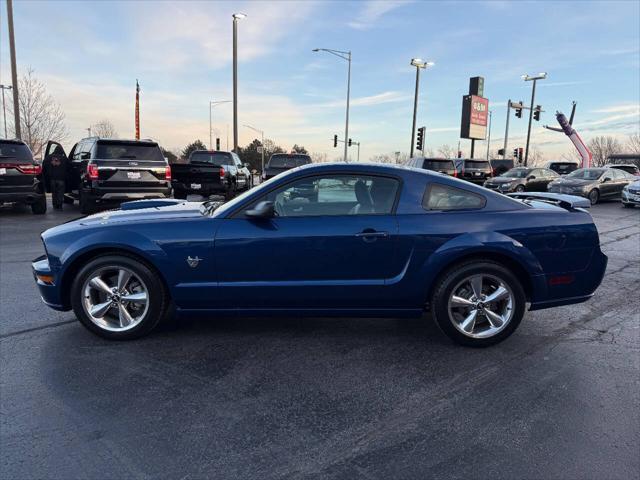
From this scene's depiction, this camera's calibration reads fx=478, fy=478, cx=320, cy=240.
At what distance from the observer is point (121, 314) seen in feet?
12.9

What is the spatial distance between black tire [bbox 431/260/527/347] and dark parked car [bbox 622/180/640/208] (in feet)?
53.6

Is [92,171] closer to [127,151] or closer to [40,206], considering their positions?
[127,151]

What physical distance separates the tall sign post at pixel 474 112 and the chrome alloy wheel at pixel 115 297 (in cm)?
3844

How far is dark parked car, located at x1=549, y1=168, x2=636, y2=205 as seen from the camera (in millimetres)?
18688

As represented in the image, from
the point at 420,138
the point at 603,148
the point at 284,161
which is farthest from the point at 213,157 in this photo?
the point at 603,148

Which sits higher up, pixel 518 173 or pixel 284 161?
pixel 284 161

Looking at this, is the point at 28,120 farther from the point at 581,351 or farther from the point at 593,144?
the point at 593,144

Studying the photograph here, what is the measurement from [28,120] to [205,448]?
33.3 m

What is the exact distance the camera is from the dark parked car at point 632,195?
1703 cm

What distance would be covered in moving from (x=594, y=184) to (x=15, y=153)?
1954 centimetres

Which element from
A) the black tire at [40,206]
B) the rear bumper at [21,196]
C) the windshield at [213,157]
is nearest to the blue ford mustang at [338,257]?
the rear bumper at [21,196]

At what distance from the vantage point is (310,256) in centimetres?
376

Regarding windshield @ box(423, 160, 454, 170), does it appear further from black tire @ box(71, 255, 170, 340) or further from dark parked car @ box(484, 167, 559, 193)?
black tire @ box(71, 255, 170, 340)

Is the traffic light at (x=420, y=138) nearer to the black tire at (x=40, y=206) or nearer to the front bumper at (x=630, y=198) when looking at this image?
the front bumper at (x=630, y=198)
